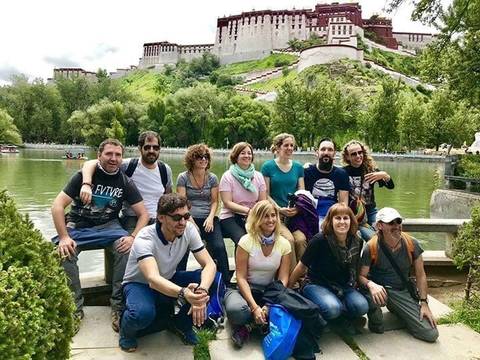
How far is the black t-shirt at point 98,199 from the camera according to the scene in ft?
13.5

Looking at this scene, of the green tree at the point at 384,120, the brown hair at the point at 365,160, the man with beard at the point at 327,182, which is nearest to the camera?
the man with beard at the point at 327,182

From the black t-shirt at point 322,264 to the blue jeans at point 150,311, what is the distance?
97cm

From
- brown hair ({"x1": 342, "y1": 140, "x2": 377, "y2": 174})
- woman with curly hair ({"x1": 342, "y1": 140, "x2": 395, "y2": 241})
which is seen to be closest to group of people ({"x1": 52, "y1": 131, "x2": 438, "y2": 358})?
woman with curly hair ({"x1": 342, "y1": 140, "x2": 395, "y2": 241})

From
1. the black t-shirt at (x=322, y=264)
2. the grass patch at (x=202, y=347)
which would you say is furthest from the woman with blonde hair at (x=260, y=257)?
the grass patch at (x=202, y=347)

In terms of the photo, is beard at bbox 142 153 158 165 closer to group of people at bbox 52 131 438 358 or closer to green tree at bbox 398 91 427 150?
group of people at bbox 52 131 438 358

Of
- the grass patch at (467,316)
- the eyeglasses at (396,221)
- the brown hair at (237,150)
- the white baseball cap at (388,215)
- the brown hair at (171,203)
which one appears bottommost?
the grass patch at (467,316)

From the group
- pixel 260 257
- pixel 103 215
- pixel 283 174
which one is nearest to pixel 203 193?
pixel 283 174

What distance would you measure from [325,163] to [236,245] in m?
1.47

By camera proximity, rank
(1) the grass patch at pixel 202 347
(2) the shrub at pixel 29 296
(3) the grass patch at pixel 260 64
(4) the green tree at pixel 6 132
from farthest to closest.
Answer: (3) the grass patch at pixel 260 64, (4) the green tree at pixel 6 132, (1) the grass patch at pixel 202 347, (2) the shrub at pixel 29 296

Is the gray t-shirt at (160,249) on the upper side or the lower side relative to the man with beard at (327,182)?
lower

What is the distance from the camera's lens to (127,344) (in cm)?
337

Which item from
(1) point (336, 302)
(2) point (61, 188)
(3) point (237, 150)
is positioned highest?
(3) point (237, 150)

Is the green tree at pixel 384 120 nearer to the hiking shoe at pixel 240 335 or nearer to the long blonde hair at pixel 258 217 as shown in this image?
the long blonde hair at pixel 258 217

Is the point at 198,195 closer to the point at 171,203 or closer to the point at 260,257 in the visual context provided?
the point at 260,257
